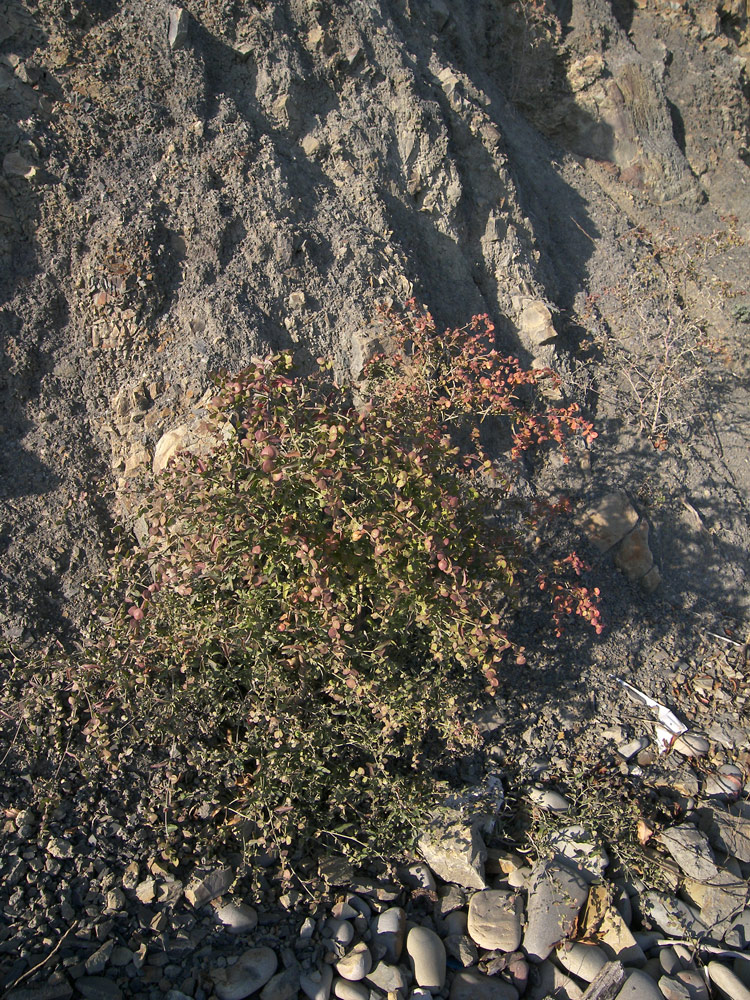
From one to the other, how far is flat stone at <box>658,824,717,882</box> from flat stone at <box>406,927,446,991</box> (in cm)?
122

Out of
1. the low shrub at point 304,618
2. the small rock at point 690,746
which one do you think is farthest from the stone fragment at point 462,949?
the small rock at point 690,746

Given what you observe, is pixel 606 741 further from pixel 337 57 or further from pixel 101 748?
Result: pixel 337 57

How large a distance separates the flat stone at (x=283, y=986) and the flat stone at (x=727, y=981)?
1.66m

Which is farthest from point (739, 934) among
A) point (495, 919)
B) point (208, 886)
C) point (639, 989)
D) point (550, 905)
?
point (208, 886)

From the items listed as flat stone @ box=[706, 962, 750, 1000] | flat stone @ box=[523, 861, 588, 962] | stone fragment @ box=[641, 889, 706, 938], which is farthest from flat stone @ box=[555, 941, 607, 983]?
flat stone @ box=[706, 962, 750, 1000]

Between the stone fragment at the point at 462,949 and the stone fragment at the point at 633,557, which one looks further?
the stone fragment at the point at 633,557

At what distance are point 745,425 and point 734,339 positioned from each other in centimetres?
91

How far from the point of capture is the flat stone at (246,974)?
262 cm

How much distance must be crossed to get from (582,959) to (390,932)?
817 mm

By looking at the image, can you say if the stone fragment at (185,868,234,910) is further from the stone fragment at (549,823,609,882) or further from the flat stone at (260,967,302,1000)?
the stone fragment at (549,823,609,882)

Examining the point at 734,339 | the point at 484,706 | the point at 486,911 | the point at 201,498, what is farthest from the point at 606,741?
the point at 734,339

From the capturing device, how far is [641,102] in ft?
20.9

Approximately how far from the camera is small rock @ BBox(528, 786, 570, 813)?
333 centimetres

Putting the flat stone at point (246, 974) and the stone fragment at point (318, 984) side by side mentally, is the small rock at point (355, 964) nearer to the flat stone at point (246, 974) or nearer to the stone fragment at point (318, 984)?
the stone fragment at point (318, 984)
